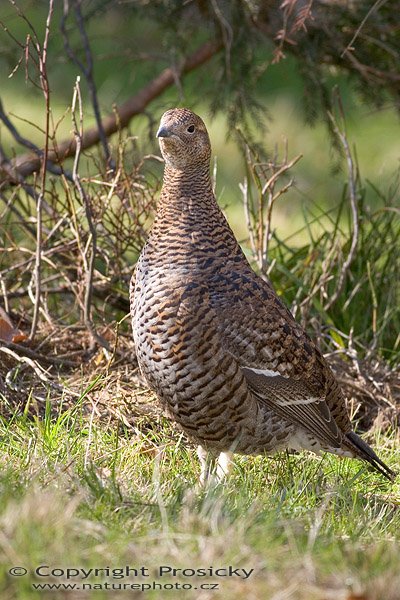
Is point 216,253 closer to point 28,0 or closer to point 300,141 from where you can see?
point 28,0

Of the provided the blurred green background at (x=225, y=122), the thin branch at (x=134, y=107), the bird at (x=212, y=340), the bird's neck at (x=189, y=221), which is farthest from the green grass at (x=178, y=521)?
the blurred green background at (x=225, y=122)

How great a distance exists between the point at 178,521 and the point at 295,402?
1.29 metres

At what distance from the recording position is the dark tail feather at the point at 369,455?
4.26 m

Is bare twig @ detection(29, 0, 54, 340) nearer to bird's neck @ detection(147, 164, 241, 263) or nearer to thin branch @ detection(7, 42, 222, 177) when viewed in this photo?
bird's neck @ detection(147, 164, 241, 263)

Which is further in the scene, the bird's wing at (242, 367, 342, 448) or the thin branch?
the thin branch

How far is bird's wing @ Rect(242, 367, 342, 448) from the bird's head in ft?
2.85

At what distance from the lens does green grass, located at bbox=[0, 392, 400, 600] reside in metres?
2.59

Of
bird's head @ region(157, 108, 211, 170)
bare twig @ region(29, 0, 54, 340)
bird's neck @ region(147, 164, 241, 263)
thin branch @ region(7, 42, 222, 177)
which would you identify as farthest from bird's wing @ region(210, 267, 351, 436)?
thin branch @ region(7, 42, 222, 177)

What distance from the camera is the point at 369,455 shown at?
428 centimetres

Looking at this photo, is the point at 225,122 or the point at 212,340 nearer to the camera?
the point at 212,340

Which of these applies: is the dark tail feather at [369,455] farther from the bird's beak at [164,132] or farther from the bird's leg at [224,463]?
the bird's beak at [164,132]

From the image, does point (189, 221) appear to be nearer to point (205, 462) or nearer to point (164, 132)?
point (164, 132)

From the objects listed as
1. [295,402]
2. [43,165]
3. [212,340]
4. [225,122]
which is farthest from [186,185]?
[225,122]

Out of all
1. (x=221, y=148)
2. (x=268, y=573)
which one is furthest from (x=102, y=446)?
(x=221, y=148)
